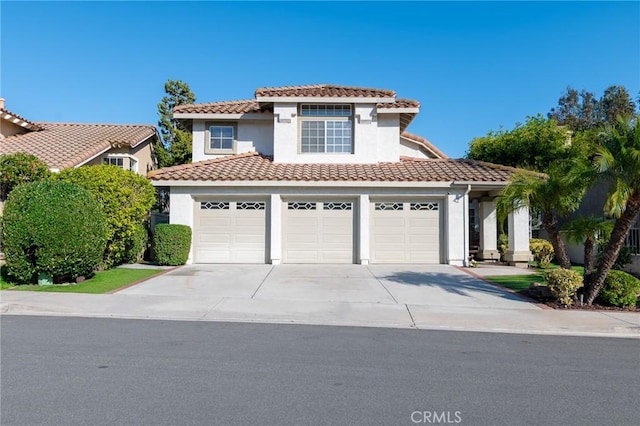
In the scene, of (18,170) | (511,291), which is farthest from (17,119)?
(511,291)

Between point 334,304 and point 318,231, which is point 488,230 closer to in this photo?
point 318,231

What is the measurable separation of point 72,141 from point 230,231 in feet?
27.7

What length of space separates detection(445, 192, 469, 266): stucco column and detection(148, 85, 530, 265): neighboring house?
0.12 feet

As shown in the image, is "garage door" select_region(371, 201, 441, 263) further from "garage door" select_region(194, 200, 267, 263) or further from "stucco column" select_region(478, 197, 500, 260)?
"garage door" select_region(194, 200, 267, 263)

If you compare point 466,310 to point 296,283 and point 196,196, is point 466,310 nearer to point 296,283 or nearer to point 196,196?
point 296,283

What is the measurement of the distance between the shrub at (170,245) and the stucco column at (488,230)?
39.4 feet

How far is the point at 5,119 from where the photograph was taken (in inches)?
787

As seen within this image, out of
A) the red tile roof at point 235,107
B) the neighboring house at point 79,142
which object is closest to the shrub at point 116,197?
the neighboring house at point 79,142

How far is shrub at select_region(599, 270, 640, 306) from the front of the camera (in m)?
10.1

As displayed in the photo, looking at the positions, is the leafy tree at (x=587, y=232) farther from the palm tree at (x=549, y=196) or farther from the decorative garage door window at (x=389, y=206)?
the decorative garage door window at (x=389, y=206)

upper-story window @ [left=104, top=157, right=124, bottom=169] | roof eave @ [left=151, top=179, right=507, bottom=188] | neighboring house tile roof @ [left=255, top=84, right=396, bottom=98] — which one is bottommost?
roof eave @ [left=151, top=179, right=507, bottom=188]

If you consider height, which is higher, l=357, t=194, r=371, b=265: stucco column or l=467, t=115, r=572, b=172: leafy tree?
l=467, t=115, r=572, b=172: leafy tree

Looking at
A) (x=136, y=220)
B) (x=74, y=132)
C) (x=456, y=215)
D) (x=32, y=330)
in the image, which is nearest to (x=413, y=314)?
(x=32, y=330)

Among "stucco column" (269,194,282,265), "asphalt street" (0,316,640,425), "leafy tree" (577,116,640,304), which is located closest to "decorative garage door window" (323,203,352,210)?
"stucco column" (269,194,282,265)
